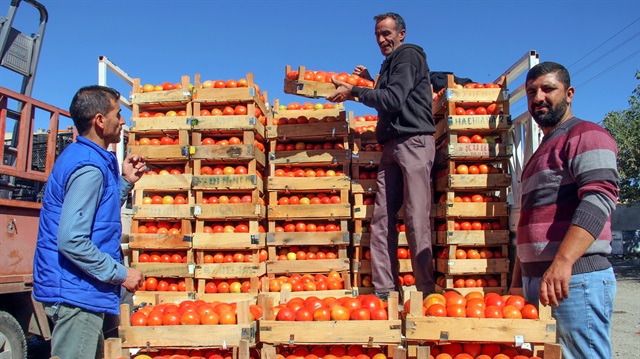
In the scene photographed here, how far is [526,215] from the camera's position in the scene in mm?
3377

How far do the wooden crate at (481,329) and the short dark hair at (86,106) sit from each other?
247 cm

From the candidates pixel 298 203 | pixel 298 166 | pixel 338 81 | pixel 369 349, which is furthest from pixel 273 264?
pixel 369 349

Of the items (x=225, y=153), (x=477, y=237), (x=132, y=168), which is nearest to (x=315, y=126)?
(x=225, y=153)

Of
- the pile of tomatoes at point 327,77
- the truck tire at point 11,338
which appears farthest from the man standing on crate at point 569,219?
the truck tire at point 11,338

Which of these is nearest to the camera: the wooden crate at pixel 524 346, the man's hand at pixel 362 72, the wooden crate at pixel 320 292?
the wooden crate at pixel 524 346

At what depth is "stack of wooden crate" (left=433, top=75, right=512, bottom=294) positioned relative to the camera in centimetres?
606

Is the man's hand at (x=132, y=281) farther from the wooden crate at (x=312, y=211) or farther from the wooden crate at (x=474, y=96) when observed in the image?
the wooden crate at (x=474, y=96)

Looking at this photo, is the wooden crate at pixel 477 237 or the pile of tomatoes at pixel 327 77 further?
the pile of tomatoes at pixel 327 77

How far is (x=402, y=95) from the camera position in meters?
5.31

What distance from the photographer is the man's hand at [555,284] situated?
9.46 ft

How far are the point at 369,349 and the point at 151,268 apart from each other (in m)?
3.76

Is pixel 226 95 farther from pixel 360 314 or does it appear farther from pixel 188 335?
pixel 360 314

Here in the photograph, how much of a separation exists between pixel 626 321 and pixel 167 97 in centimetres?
957

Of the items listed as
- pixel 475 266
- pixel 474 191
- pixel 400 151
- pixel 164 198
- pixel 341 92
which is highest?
pixel 341 92
